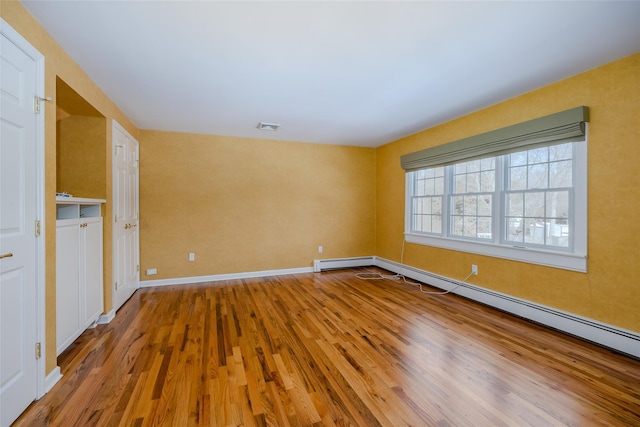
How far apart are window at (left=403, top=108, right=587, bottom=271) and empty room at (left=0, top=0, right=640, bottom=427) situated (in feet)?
0.07

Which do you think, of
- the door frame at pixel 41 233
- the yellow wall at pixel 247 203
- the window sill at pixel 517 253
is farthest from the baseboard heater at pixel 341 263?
the door frame at pixel 41 233

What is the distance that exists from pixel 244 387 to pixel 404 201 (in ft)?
12.6

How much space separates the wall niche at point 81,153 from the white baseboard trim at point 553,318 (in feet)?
14.8

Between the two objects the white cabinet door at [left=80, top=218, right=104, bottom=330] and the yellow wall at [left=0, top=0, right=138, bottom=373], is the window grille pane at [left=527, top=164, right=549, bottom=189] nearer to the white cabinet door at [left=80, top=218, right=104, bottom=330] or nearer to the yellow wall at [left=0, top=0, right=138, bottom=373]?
the yellow wall at [left=0, top=0, right=138, bottom=373]

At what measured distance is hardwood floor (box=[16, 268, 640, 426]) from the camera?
1.54 metres

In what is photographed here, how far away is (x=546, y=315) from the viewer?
270cm

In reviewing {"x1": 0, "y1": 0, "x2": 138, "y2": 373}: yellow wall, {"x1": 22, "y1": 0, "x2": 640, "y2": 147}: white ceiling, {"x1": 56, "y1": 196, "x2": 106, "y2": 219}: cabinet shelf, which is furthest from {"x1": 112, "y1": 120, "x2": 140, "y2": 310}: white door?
{"x1": 0, "y1": 0, "x2": 138, "y2": 373}: yellow wall

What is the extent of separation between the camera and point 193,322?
282cm

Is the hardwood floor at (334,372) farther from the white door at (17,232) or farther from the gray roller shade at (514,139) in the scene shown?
the gray roller shade at (514,139)

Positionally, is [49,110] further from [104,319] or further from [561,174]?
[561,174]

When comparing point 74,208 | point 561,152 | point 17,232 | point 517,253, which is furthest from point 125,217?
point 561,152

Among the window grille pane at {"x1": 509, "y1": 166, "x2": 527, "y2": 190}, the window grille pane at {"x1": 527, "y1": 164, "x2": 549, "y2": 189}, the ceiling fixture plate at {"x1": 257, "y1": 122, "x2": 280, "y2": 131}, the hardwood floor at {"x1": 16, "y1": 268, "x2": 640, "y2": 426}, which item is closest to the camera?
the hardwood floor at {"x1": 16, "y1": 268, "x2": 640, "y2": 426}

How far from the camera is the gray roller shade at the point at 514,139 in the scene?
8.08ft

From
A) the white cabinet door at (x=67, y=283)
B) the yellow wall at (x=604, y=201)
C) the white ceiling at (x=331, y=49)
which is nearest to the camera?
the white ceiling at (x=331, y=49)
